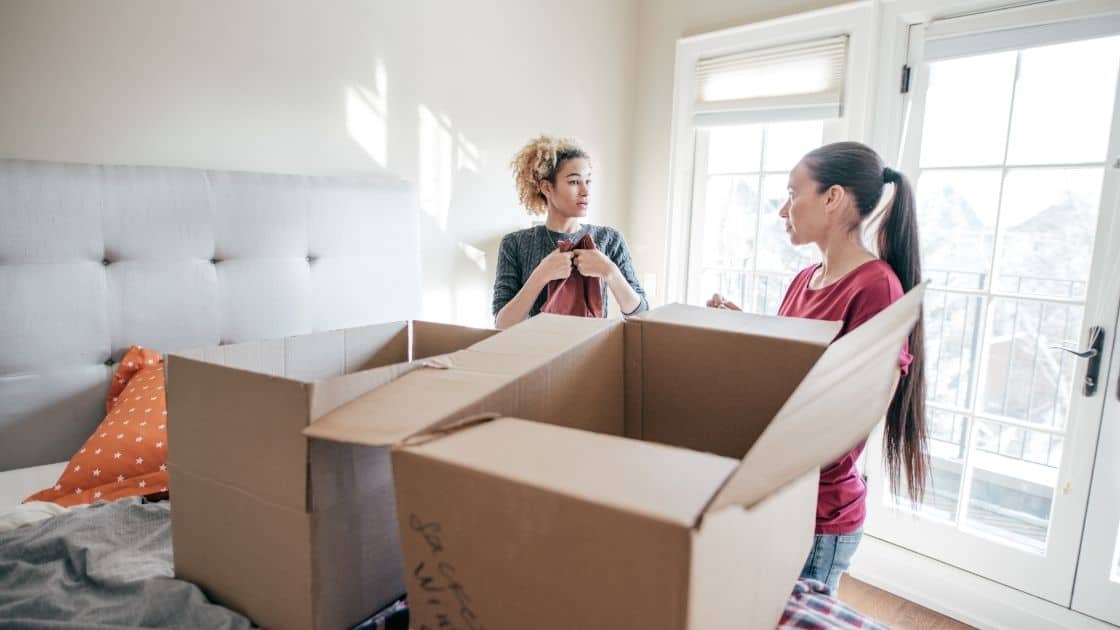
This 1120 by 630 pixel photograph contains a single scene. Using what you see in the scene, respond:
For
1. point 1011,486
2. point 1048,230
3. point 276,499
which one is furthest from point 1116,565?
point 276,499

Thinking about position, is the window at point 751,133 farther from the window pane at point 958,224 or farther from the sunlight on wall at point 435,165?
the sunlight on wall at point 435,165

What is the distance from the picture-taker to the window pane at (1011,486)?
2250mm

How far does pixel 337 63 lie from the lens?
84.0 inches

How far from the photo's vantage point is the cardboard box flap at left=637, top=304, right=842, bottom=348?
915 millimetres

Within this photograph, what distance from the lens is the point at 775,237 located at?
2.83 metres

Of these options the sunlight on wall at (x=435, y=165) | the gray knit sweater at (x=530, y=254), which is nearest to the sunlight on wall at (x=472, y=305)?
the sunlight on wall at (x=435, y=165)

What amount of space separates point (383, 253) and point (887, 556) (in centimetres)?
226

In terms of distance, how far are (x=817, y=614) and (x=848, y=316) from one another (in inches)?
30.1

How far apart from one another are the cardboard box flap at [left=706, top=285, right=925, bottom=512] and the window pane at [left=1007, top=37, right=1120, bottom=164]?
2.00m

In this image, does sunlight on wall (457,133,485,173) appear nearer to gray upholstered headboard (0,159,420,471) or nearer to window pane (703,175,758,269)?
gray upholstered headboard (0,159,420,471)

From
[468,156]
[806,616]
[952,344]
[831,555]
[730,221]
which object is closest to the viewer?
[806,616]

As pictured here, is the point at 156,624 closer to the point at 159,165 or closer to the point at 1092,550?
the point at 159,165

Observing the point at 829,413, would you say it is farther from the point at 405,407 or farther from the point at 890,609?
the point at 890,609

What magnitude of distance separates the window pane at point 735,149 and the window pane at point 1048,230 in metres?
0.96
